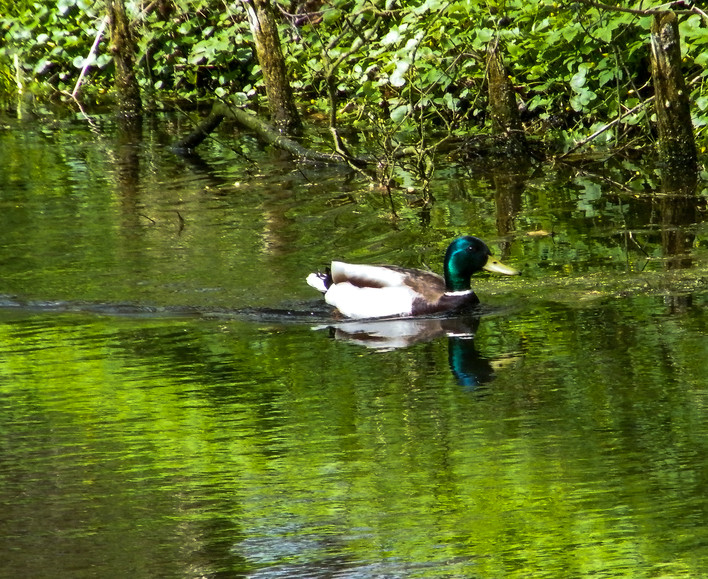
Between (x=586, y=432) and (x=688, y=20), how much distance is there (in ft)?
25.5

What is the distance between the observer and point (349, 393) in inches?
274

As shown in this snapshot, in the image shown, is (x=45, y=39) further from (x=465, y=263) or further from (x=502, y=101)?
(x=465, y=263)

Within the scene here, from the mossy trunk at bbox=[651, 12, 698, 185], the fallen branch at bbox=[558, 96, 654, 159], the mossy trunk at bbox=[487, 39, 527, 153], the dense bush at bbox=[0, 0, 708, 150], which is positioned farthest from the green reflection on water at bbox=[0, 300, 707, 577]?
the mossy trunk at bbox=[487, 39, 527, 153]

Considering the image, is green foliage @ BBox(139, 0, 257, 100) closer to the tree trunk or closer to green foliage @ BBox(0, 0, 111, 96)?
green foliage @ BBox(0, 0, 111, 96)

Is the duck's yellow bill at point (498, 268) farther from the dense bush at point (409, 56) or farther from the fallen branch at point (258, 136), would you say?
the fallen branch at point (258, 136)

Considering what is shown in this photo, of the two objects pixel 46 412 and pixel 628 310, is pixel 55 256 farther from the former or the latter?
pixel 628 310

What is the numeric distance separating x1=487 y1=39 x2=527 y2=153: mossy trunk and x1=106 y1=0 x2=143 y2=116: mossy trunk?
6.70m

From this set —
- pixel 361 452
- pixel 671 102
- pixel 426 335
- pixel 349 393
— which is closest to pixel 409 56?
pixel 671 102

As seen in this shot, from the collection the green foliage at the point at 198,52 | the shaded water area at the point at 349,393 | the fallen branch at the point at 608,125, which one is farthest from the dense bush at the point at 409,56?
the shaded water area at the point at 349,393

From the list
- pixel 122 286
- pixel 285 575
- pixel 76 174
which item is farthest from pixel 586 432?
pixel 76 174

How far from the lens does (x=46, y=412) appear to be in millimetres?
6852

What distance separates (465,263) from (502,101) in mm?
5323

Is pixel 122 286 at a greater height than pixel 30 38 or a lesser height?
lesser

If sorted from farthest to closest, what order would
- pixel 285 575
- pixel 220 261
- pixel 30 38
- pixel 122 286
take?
pixel 30 38 < pixel 220 261 < pixel 122 286 < pixel 285 575
